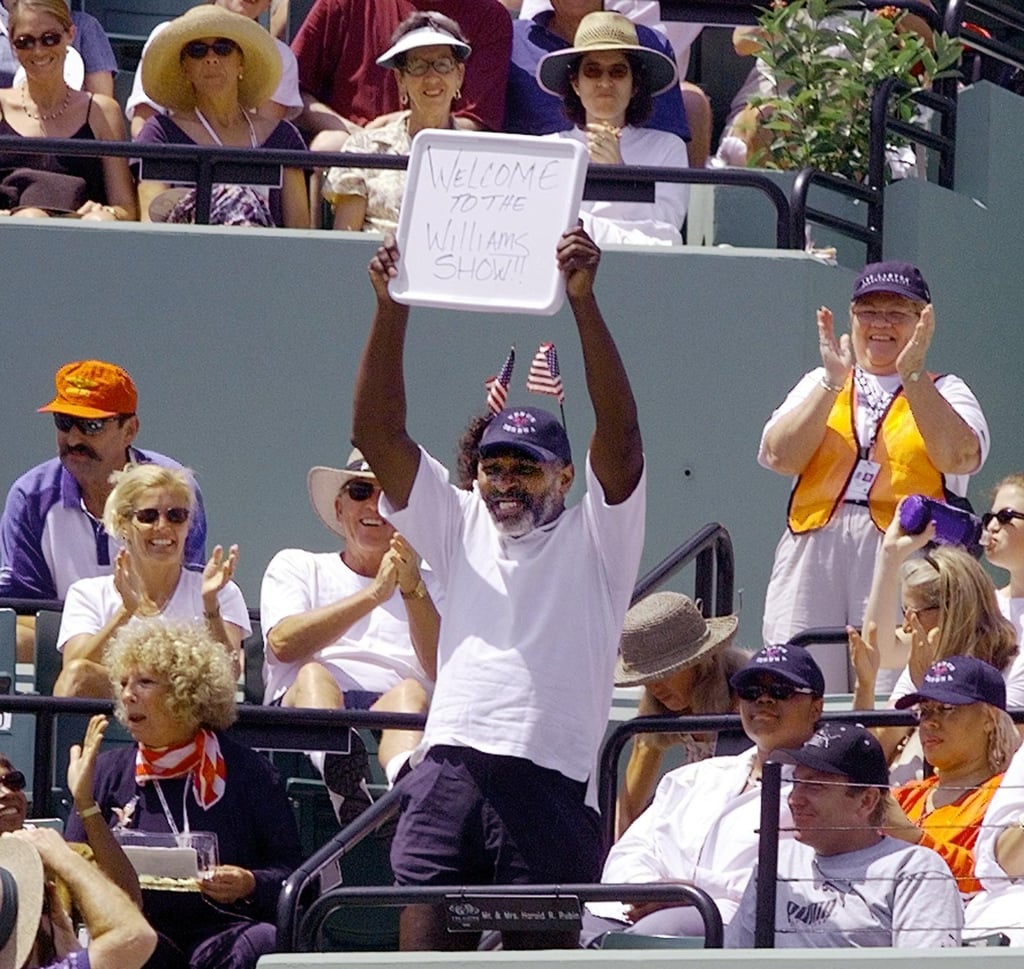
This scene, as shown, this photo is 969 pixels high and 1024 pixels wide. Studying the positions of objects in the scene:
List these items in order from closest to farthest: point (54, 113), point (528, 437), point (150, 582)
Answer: point (528, 437), point (150, 582), point (54, 113)

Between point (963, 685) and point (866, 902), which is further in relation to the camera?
point (963, 685)

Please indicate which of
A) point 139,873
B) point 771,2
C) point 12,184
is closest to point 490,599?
point 139,873

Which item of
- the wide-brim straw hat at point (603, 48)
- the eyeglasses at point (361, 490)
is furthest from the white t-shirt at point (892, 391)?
the wide-brim straw hat at point (603, 48)

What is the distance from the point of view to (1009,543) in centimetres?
860

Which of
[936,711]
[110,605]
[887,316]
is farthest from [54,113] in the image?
[936,711]

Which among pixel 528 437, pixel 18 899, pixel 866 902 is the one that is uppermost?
pixel 528 437

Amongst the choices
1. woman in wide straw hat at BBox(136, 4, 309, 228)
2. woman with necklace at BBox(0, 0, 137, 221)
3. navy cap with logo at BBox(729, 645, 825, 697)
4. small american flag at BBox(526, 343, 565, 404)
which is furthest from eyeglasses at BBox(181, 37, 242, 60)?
navy cap with logo at BBox(729, 645, 825, 697)

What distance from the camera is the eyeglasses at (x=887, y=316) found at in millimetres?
9297

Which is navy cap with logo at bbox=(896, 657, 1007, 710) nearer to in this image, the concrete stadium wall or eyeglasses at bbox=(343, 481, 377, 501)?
eyeglasses at bbox=(343, 481, 377, 501)

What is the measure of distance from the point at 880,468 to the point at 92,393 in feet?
8.41

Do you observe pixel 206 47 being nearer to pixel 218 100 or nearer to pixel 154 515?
pixel 218 100

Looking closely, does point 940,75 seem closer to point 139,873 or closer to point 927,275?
point 927,275

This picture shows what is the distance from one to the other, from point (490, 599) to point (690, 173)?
373 cm

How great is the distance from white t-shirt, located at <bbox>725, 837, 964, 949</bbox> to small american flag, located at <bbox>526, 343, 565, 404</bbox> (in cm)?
321
